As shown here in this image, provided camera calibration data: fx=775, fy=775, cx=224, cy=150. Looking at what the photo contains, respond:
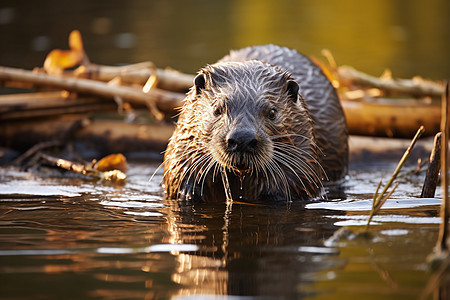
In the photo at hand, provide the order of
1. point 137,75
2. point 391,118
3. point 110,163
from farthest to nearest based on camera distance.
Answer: point 137,75, point 391,118, point 110,163

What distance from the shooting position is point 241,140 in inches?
148

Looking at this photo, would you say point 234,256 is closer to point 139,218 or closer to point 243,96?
point 139,218

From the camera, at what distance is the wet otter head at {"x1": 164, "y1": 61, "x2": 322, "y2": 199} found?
4102 mm

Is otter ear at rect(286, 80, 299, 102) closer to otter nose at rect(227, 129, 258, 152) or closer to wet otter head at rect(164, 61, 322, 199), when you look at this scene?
wet otter head at rect(164, 61, 322, 199)

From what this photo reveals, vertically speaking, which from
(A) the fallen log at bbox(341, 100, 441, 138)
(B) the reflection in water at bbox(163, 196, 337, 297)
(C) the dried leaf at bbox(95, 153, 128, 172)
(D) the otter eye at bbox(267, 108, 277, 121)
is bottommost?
(B) the reflection in water at bbox(163, 196, 337, 297)

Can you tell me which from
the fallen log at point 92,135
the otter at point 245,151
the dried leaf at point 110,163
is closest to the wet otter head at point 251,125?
the otter at point 245,151

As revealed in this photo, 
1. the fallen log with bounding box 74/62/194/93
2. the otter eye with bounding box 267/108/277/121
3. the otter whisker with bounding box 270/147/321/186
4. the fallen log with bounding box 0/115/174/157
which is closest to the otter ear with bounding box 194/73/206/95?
the otter eye with bounding box 267/108/277/121

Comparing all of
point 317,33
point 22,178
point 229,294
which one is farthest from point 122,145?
point 317,33

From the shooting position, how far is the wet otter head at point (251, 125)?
4.10m

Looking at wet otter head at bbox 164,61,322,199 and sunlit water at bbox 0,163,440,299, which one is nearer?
sunlit water at bbox 0,163,440,299

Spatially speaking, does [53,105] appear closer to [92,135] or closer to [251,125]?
[92,135]

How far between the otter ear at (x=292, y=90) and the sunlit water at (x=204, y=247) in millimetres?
644

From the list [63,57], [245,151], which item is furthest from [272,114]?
[63,57]

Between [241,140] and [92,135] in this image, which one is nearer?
[241,140]
